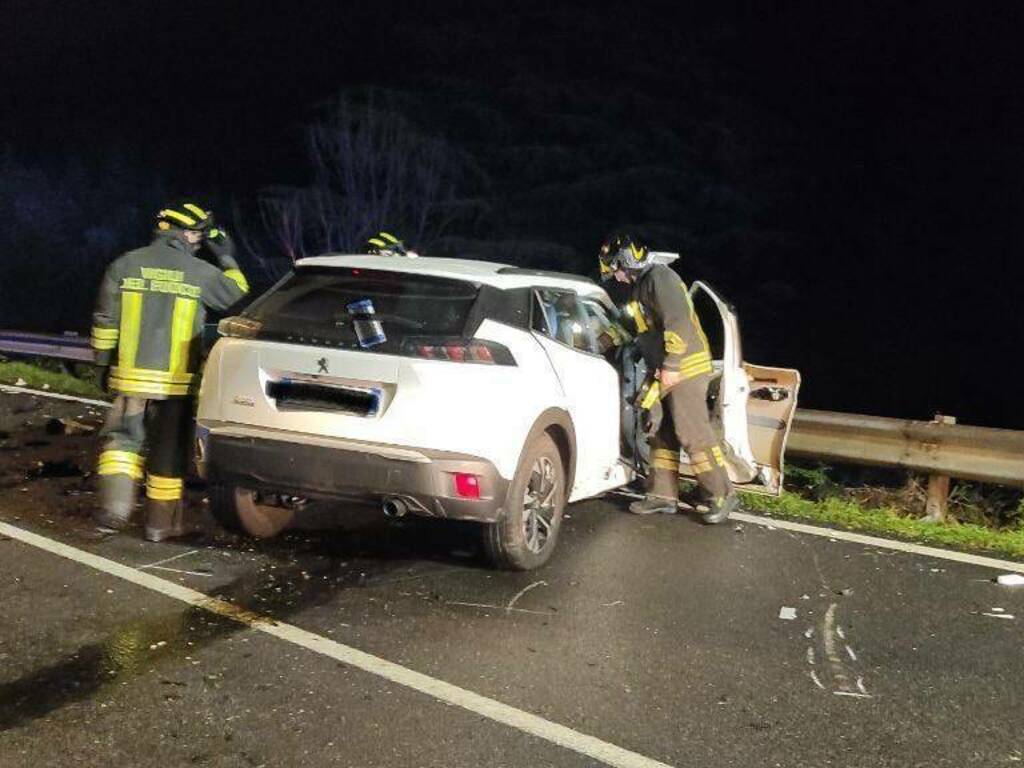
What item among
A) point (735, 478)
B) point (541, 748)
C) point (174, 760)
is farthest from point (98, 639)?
point (735, 478)

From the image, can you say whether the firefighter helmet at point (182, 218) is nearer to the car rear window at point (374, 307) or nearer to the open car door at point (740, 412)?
the car rear window at point (374, 307)

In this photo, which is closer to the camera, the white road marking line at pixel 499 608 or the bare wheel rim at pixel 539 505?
the white road marking line at pixel 499 608

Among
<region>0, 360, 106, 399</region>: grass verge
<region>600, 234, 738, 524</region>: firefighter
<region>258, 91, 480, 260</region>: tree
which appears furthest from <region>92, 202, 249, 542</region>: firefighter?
<region>258, 91, 480, 260</region>: tree

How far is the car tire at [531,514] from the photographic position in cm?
510

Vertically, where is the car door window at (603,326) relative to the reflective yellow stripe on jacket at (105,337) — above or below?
above

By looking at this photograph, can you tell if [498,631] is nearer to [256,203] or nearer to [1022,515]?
[1022,515]

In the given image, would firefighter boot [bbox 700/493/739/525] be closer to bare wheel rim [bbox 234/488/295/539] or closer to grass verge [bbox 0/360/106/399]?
bare wheel rim [bbox 234/488/295/539]

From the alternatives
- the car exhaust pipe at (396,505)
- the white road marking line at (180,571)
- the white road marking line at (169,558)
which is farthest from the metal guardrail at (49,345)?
the car exhaust pipe at (396,505)

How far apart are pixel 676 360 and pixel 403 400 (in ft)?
6.61

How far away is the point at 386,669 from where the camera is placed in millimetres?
4074

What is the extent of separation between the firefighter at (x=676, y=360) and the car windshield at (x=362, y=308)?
1.54 m

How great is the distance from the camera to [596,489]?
6.14 metres

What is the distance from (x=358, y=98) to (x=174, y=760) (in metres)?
30.2

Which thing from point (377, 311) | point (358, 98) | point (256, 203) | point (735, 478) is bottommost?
point (735, 478)
